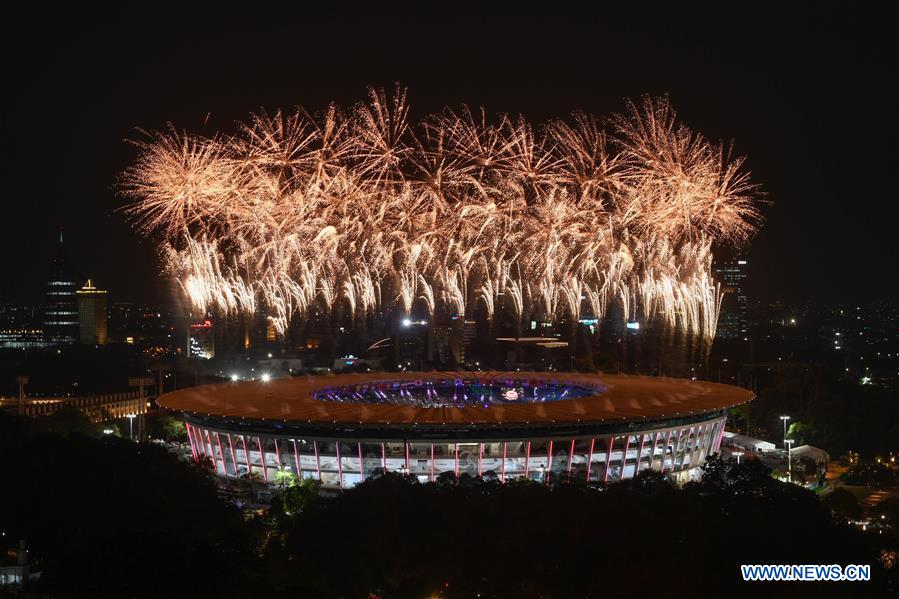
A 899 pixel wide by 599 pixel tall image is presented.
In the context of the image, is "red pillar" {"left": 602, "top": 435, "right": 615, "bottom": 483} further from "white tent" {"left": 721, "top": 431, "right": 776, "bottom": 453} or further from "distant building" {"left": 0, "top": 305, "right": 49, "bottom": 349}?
"distant building" {"left": 0, "top": 305, "right": 49, "bottom": 349}

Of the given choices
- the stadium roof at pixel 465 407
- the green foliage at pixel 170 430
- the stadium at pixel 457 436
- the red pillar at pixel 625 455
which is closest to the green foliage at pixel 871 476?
the stadium roof at pixel 465 407

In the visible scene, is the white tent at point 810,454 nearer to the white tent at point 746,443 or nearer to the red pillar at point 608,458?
the white tent at point 746,443

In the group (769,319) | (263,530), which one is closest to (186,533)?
(263,530)

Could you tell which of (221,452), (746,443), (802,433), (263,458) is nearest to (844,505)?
(746,443)

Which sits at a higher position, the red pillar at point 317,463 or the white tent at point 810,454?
the red pillar at point 317,463

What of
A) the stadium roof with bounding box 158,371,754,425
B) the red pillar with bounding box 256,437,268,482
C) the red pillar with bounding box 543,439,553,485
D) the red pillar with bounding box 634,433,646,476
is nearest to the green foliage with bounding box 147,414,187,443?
the stadium roof with bounding box 158,371,754,425

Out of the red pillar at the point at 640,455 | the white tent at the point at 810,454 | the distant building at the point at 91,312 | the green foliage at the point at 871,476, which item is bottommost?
the green foliage at the point at 871,476

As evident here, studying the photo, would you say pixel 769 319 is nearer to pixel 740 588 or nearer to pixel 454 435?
pixel 454 435
